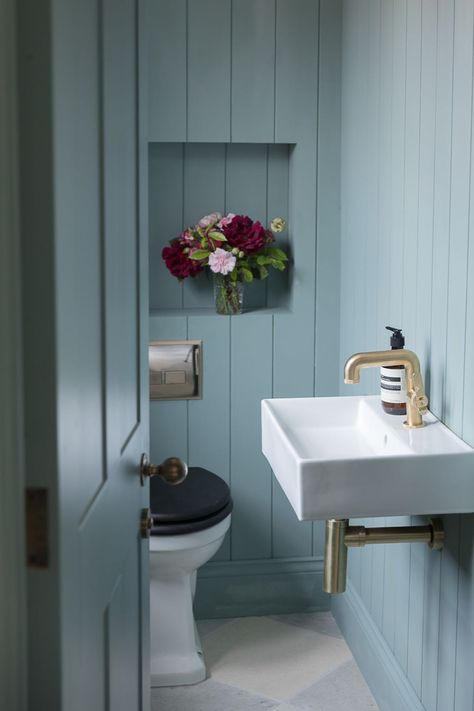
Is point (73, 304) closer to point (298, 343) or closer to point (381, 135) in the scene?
point (381, 135)

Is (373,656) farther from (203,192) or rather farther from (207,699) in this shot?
(203,192)

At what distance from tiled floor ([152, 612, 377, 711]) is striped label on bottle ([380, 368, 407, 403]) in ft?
3.00

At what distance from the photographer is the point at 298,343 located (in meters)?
3.10

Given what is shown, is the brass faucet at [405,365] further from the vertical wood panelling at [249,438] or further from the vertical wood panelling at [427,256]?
the vertical wood panelling at [249,438]

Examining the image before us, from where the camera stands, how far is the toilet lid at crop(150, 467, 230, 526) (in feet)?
8.48

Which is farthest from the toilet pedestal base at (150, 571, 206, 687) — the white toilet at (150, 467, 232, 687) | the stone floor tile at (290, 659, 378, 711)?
the stone floor tile at (290, 659, 378, 711)

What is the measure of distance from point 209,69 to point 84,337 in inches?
80.6

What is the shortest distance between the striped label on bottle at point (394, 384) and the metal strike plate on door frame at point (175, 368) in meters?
0.94

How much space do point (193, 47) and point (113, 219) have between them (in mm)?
1799

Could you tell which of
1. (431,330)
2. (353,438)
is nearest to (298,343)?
(353,438)

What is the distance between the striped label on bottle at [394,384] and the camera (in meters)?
2.22

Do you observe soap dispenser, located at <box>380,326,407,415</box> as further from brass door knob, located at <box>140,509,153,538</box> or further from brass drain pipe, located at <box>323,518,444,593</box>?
brass door knob, located at <box>140,509,153,538</box>

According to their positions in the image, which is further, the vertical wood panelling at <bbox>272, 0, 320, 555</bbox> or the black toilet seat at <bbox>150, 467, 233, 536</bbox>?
the vertical wood panelling at <bbox>272, 0, 320, 555</bbox>

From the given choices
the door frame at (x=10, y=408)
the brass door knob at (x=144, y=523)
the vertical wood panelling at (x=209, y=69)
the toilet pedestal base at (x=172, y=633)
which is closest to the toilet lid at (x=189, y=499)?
the toilet pedestal base at (x=172, y=633)
